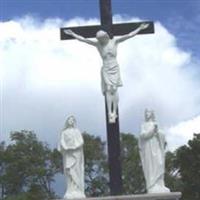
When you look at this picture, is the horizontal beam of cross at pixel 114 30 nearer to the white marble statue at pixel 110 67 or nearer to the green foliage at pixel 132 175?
the white marble statue at pixel 110 67

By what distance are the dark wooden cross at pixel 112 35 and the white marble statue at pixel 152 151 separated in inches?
21.8

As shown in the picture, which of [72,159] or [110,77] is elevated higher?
[110,77]

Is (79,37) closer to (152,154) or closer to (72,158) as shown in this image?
(72,158)

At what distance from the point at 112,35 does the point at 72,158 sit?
119 inches

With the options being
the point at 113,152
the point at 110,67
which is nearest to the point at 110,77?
the point at 110,67

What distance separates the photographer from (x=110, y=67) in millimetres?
14227

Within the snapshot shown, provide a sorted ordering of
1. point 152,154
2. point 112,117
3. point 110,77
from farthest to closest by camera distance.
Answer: point 110,77
point 112,117
point 152,154

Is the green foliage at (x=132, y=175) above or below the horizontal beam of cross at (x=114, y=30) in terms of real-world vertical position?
below

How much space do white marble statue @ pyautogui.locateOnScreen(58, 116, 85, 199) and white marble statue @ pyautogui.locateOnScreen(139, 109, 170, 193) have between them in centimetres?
133

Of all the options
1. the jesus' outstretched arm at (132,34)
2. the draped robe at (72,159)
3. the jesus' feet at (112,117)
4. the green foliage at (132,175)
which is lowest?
the draped robe at (72,159)

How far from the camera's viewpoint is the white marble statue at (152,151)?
524 inches

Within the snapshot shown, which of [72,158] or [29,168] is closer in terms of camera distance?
[72,158]

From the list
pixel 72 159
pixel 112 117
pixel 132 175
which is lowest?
pixel 72 159

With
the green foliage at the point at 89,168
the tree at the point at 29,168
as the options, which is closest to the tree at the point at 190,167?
the green foliage at the point at 89,168
